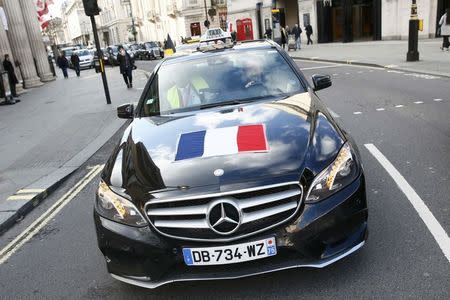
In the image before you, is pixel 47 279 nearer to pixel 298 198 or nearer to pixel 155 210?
pixel 155 210

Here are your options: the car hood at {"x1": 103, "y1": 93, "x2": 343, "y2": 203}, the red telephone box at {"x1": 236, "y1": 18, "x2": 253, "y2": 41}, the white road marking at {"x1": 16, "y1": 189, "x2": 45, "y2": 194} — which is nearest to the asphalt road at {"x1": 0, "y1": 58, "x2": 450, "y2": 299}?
the white road marking at {"x1": 16, "y1": 189, "x2": 45, "y2": 194}

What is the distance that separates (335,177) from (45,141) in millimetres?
7861

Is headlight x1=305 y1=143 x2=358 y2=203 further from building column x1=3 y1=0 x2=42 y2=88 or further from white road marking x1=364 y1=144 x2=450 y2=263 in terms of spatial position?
building column x1=3 y1=0 x2=42 y2=88

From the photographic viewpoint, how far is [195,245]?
9.53 ft

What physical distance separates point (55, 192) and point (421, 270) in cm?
487

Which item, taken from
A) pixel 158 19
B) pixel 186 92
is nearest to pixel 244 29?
pixel 158 19

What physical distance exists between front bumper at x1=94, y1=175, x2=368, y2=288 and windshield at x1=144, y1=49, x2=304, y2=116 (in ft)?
5.57

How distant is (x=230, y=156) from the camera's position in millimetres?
3174

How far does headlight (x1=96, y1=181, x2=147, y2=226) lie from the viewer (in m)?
3.04

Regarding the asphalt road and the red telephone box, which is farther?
the red telephone box

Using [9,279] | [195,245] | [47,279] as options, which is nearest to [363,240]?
[195,245]

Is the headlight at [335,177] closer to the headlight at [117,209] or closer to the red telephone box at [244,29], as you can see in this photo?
the headlight at [117,209]

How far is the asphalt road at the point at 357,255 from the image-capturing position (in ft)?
10.4

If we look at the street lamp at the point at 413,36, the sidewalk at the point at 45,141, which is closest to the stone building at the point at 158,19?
the street lamp at the point at 413,36
